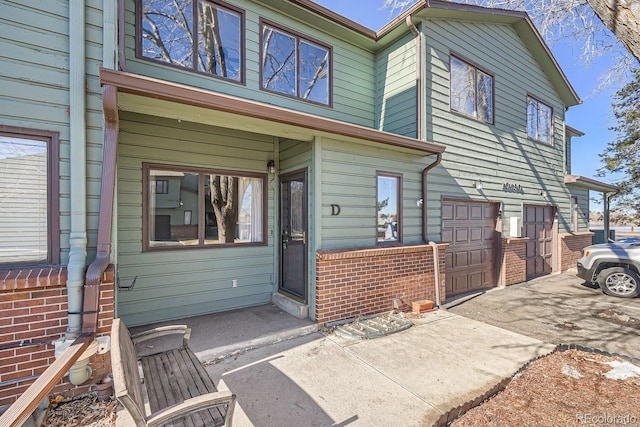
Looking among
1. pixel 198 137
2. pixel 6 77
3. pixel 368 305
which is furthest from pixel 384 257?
pixel 6 77

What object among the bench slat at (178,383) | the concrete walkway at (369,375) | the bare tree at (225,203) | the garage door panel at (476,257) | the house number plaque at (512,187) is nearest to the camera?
the bench slat at (178,383)

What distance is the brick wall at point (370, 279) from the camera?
4359mm

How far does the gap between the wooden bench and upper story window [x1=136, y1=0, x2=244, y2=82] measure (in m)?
3.90

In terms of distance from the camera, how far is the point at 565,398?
2705 mm

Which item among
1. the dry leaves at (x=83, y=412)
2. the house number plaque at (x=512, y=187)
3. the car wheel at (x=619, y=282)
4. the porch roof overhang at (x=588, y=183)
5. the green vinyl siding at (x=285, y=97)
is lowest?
the dry leaves at (x=83, y=412)

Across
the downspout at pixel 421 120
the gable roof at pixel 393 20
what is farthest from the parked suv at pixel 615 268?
the gable roof at pixel 393 20

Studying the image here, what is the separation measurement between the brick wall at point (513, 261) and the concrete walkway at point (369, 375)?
355 centimetres

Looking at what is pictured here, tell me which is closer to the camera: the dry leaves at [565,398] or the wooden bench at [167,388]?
the wooden bench at [167,388]

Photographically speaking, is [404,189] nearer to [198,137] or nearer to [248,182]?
[248,182]

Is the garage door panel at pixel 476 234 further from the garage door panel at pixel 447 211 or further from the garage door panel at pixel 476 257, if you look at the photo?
the garage door panel at pixel 447 211

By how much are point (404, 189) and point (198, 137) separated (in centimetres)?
370

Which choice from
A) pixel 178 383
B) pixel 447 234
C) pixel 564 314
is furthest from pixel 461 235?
pixel 178 383

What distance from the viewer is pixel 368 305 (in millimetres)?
4824

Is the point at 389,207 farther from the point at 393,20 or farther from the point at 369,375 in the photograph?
the point at 393,20
